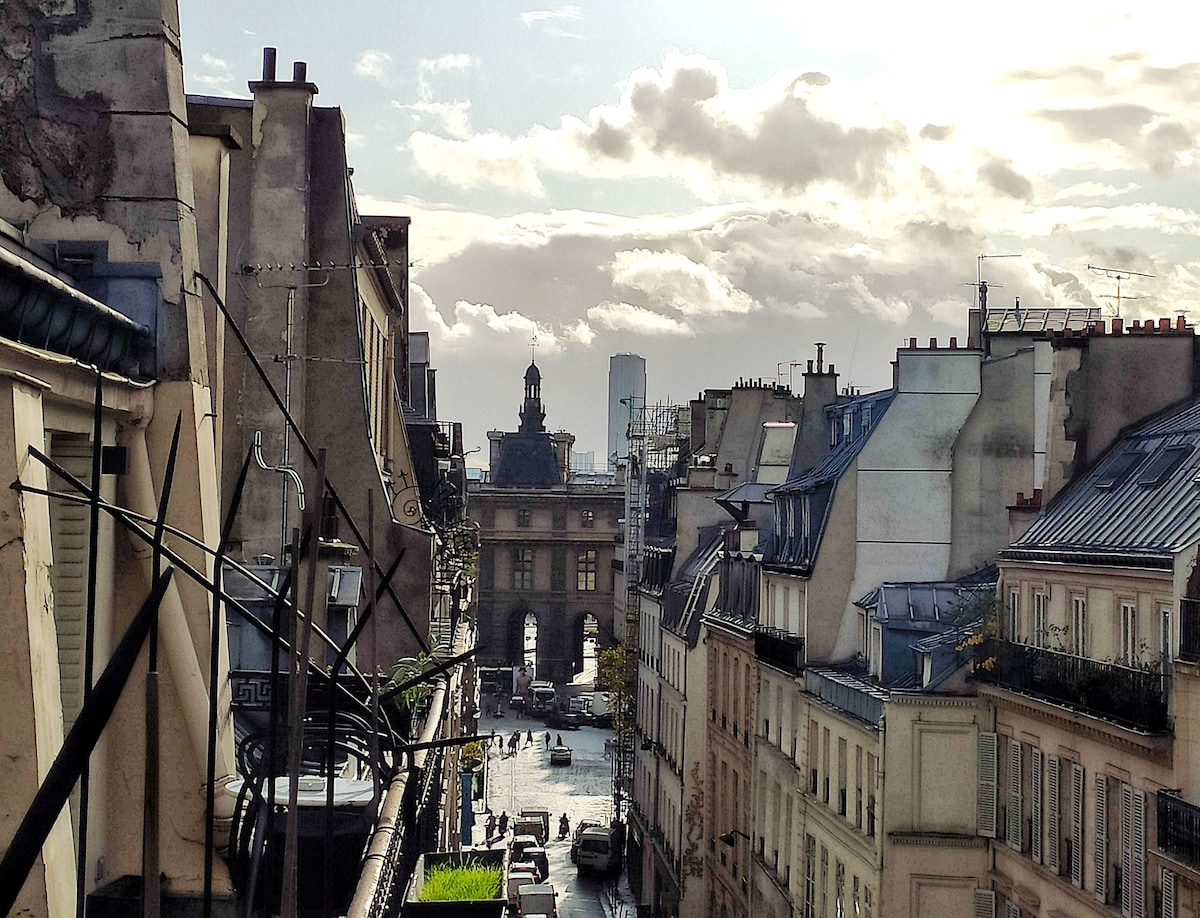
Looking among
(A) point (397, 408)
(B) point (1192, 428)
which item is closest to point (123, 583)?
(B) point (1192, 428)

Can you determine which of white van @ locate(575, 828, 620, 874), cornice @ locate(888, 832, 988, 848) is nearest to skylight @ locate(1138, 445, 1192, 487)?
cornice @ locate(888, 832, 988, 848)

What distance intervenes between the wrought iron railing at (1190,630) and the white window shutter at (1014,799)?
225 inches

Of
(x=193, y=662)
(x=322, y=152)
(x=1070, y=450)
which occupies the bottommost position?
(x=193, y=662)

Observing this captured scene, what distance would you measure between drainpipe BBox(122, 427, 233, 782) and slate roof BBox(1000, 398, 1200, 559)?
13.2 meters

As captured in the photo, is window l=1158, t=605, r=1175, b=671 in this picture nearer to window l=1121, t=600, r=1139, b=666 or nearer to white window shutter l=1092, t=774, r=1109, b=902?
window l=1121, t=600, r=1139, b=666

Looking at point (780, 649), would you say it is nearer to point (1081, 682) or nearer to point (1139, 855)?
point (1081, 682)

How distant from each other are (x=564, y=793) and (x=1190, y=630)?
59993 millimetres

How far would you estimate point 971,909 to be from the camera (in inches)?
990

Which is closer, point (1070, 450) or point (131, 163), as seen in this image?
point (131, 163)

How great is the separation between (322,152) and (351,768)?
8.72 m

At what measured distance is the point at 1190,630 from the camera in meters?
18.7

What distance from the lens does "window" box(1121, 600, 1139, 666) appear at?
67.4 ft

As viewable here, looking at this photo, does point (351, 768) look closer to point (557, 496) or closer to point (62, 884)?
point (62, 884)

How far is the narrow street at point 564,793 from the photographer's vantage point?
5597 cm
